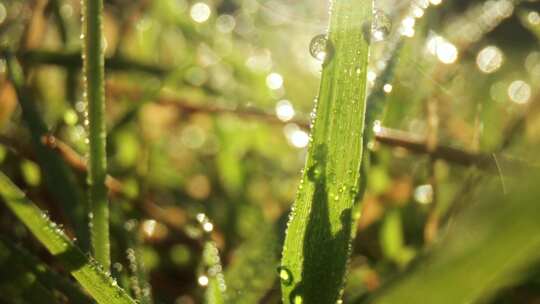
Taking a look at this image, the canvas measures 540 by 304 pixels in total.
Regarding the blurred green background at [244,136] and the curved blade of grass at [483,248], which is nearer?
the curved blade of grass at [483,248]

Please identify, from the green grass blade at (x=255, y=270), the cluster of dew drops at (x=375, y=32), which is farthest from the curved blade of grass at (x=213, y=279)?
the cluster of dew drops at (x=375, y=32)

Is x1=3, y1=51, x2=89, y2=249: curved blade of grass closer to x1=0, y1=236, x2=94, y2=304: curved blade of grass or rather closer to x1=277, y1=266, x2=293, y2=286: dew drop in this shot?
x1=0, y1=236, x2=94, y2=304: curved blade of grass

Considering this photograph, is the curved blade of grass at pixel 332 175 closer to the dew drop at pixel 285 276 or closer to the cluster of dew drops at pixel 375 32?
the dew drop at pixel 285 276

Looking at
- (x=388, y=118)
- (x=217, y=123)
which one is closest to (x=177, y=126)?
(x=217, y=123)

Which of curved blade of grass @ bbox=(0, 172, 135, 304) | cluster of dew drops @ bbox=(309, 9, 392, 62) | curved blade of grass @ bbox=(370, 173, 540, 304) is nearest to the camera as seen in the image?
curved blade of grass @ bbox=(370, 173, 540, 304)

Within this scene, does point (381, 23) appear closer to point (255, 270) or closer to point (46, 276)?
point (255, 270)

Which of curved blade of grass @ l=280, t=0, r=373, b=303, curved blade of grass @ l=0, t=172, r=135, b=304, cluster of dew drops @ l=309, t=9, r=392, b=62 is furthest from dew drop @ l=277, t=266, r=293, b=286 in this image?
cluster of dew drops @ l=309, t=9, r=392, b=62
